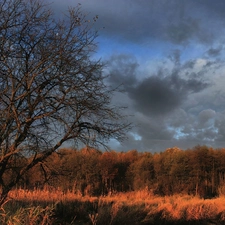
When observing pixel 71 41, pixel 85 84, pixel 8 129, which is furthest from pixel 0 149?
pixel 71 41

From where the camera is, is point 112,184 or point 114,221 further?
point 112,184

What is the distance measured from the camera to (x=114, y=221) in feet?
33.8

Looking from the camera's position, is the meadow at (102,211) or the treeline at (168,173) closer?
the meadow at (102,211)

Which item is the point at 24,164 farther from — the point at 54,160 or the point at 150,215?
the point at 150,215

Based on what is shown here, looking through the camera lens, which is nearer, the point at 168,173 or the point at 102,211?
the point at 102,211

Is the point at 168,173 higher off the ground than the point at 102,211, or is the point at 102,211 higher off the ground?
the point at 168,173

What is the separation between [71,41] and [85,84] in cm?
120

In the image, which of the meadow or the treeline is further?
the treeline

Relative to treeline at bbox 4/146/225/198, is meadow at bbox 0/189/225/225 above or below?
below

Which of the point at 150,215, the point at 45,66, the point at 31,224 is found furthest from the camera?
the point at 150,215

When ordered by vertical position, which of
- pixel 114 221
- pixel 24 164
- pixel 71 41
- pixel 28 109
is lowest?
pixel 114 221

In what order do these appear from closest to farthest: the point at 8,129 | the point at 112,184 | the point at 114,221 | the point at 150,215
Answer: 1. the point at 8,129
2. the point at 114,221
3. the point at 150,215
4. the point at 112,184

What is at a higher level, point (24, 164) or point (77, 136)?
point (77, 136)

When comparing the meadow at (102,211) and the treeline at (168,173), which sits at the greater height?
the treeline at (168,173)
